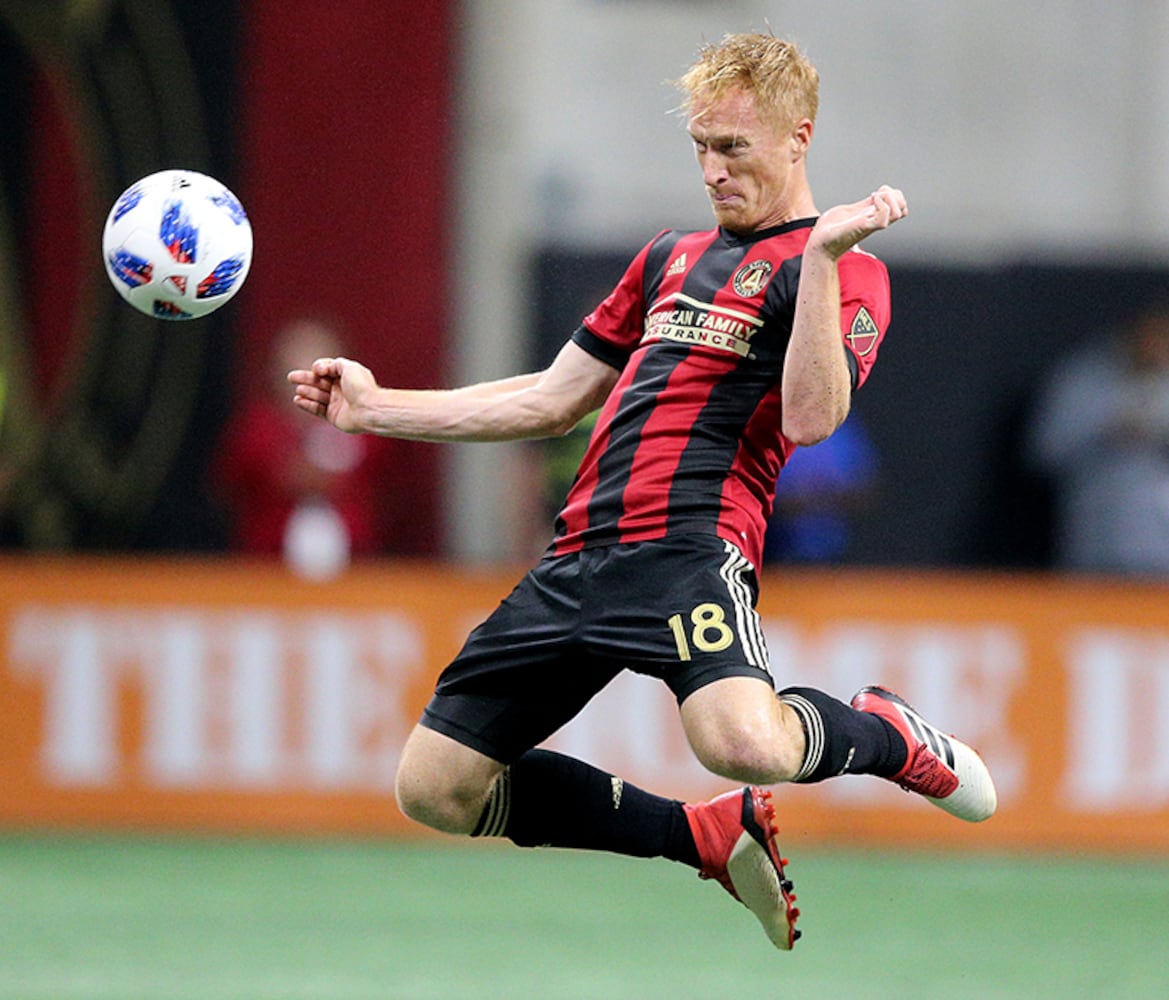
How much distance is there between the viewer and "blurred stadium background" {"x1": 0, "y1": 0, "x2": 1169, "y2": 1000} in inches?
320

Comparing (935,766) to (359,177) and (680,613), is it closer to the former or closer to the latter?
(680,613)

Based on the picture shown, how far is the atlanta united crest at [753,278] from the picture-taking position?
5465 millimetres

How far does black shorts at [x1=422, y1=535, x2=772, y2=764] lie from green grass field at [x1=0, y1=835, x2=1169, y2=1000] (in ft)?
4.93

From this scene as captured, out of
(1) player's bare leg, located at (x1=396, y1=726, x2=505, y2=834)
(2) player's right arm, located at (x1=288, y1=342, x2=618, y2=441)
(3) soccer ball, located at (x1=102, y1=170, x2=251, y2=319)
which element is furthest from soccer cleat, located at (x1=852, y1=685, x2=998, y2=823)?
(3) soccer ball, located at (x1=102, y1=170, x2=251, y2=319)

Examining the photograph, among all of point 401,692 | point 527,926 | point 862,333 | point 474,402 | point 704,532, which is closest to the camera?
point 862,333

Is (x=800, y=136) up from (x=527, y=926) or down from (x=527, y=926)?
up

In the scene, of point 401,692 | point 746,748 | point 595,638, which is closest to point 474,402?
point 595,638

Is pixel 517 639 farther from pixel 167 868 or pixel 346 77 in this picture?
pixel 346 77

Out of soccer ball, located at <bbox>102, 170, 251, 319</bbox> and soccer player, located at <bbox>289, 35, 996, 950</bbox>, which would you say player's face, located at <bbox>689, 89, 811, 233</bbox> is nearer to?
soccer player, located at <bbox>289, 35, 996, 950</bbox>

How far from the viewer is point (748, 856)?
5.84m

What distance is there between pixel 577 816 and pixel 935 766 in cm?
95

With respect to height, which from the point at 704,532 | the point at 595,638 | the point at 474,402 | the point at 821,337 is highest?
the point at 821,337

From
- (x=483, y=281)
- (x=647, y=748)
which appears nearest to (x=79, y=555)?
(x=483, y=281)

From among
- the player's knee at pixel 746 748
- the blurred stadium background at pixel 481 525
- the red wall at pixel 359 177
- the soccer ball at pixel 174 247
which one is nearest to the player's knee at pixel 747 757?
the player's knee at pixel 746 748
